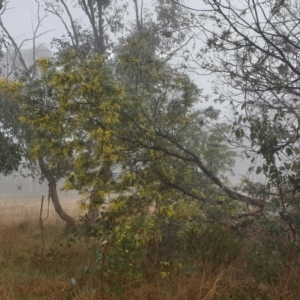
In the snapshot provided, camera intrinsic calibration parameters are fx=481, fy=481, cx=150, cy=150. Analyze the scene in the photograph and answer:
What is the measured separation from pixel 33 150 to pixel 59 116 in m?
0.57

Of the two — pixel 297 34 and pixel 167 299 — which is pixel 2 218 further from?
pixel 297 34

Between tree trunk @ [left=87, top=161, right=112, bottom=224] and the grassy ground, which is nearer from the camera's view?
the grassy ground

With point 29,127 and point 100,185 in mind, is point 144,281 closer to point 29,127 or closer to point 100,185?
point 100,185

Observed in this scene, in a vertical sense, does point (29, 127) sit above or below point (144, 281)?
above

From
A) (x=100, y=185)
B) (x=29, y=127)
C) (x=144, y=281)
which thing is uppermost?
(x=29, y=127)

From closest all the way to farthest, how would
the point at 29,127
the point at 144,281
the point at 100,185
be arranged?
the point at 144,281 < the point at 100,185 < the point at 29,127

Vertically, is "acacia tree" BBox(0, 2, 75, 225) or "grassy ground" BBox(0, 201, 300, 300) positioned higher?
"acacia tree" BBox(0, 2, 75, 225)

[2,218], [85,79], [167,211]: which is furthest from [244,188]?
[2,218]

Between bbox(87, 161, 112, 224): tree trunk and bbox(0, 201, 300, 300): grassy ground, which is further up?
bbox(87, 161, 112, 224): tree trunk

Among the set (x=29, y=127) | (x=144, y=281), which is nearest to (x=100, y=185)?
(x=144, y=281)

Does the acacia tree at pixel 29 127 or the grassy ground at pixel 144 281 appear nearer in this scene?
the grassy ground at pixel 144 281

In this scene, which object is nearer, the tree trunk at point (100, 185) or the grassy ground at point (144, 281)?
the grassy ground at point (144, 281)

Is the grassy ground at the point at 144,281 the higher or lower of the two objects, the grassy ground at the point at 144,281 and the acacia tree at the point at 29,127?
the lower

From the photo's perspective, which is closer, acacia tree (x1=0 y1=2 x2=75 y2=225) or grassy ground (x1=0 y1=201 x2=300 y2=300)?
grassy ground (x1=0 y1=201 x2=300 y2=300)
